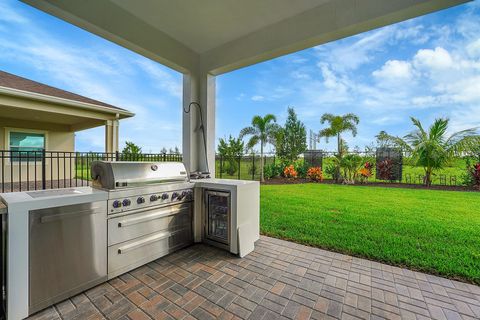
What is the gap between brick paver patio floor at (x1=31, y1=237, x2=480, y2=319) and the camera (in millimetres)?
1576

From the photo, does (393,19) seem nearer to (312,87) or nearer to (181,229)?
(181,229)

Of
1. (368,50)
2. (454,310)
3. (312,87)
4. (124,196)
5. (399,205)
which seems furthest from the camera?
(312,87)

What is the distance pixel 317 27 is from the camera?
2.44 m

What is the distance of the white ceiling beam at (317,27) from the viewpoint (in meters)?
2.04

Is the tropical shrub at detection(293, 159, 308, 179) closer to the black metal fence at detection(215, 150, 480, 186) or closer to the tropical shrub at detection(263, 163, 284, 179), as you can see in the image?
the black metal fence at detection(215, 150, 480, 186)

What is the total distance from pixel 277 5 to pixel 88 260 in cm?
341

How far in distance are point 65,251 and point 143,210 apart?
732 mm

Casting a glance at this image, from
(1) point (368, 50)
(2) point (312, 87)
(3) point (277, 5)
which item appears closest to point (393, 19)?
(3) point (277, 5)

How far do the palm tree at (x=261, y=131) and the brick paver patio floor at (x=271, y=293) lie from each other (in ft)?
21.9

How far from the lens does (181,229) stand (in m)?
2.73

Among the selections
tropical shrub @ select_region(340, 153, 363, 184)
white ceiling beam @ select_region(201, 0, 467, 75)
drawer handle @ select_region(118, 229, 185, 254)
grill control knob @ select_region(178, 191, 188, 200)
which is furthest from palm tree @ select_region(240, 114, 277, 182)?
drawer handle @ select_region(118, 229, 185, 254)

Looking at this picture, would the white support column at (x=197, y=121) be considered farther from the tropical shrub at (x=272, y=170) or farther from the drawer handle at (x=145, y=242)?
the tropical shrub at (x=272, y=170)

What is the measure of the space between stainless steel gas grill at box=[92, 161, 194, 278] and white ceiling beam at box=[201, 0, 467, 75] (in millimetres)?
1990

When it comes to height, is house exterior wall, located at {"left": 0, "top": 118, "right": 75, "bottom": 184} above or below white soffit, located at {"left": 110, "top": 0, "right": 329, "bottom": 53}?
below
